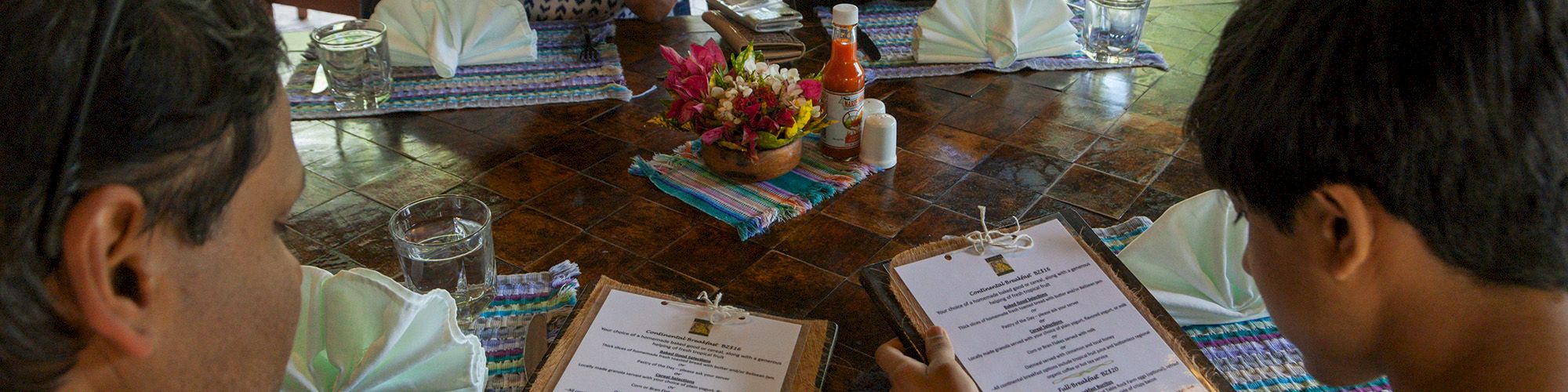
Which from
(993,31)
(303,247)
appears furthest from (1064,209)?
(303,247)

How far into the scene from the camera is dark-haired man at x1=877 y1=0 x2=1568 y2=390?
64 centimetres

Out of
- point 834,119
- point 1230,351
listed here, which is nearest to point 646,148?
point 834,119

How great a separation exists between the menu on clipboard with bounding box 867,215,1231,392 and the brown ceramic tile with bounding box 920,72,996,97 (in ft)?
1.97

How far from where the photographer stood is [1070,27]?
180 centimetres

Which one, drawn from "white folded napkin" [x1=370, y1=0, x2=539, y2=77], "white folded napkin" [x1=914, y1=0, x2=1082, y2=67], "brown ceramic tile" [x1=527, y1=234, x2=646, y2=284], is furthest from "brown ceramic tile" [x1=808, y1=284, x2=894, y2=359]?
"white folded napkin" [x1=370, y1=0, x2=539, y2=77]

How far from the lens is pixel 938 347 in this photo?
34.3 inches

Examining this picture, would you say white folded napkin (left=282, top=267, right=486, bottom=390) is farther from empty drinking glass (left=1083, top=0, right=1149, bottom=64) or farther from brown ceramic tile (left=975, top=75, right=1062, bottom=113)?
empty drinking glass (left=1083, top=0, right=1149, bottom=64)

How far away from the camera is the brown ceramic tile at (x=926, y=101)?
1.54 m

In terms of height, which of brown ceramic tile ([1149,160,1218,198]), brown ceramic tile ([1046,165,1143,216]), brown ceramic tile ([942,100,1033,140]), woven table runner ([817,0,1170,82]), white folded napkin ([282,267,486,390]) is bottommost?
woven table runner ([817,0,1170,82])

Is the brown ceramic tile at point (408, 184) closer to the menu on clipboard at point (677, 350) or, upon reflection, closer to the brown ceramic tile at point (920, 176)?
the menu on clipboard at point (677, 350)

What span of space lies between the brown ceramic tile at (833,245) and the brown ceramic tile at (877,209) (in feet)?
0.06

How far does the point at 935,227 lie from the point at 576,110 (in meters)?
0.62

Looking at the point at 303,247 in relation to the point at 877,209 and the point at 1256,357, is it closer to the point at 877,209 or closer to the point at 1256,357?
the point at 877,209

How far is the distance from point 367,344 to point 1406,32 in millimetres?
816
